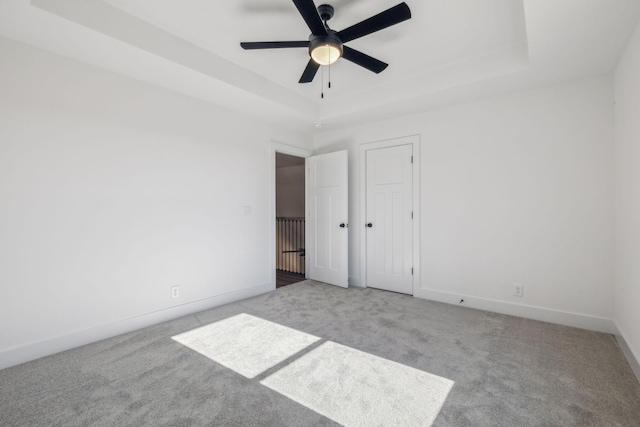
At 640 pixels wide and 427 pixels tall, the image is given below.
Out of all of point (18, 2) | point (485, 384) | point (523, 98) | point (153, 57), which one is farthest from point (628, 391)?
point (18, 2)

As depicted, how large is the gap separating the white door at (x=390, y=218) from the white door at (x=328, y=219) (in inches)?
14.1

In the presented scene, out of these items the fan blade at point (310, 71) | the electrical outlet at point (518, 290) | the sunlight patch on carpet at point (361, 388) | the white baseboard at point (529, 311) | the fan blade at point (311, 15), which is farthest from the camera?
the electrical outlet at point (518, 290)

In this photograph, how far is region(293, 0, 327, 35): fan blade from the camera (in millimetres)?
1712

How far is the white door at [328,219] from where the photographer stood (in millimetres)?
4273

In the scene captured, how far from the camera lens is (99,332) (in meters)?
2.54

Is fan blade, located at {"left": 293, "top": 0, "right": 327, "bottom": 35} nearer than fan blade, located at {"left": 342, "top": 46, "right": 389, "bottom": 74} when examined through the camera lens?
Yes

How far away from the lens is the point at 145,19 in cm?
228

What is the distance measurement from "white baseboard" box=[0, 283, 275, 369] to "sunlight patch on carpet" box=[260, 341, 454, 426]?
1.62m

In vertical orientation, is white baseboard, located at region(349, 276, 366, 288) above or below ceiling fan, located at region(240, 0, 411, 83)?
below

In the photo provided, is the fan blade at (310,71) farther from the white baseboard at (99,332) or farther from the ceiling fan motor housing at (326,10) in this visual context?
the white baseboard at (99,332)

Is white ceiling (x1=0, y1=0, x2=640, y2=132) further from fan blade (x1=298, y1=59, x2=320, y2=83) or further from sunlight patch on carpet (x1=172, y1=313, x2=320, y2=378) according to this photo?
sunlight patch on carpet (x1=172, y1=313, x2=320, y2=378)

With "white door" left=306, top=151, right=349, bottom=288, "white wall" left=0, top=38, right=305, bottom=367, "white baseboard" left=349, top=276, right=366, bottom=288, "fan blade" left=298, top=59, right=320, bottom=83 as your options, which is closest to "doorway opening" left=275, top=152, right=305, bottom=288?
"white door" left=306, top=151, right=349, bottom=288

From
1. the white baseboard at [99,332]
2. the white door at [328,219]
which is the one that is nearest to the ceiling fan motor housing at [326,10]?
the white door at [328,219]

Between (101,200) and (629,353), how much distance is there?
4.50 meters
